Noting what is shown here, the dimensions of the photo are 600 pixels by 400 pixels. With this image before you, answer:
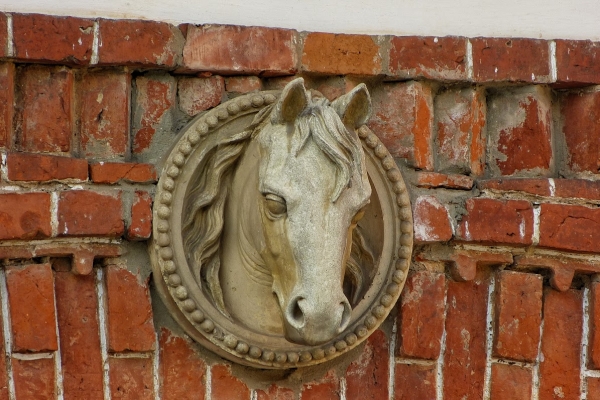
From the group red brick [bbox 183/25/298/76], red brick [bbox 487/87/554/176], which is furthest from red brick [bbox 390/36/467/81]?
red brick [bbox 183/25/298/76]

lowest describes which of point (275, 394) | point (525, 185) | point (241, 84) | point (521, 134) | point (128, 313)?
point (275, 394)

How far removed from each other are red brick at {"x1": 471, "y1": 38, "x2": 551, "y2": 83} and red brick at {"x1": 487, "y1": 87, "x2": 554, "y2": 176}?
0.17 feet

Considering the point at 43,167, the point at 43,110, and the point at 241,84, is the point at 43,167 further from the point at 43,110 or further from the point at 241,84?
the point at 241,84

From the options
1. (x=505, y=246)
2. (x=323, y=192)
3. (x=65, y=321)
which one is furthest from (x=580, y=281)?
(x=65, y=321)

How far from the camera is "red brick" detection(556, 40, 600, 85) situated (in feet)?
9.97

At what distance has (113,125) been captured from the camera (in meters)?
2.81

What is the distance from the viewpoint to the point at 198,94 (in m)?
2.89

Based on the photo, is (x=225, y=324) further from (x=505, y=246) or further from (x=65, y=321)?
(x=505, y=246)

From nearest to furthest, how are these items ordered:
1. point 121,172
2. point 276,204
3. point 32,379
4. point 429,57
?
point 276,204 → point 32,379 → point 121,172 → point 429,57

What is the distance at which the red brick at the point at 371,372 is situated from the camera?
9.58ft

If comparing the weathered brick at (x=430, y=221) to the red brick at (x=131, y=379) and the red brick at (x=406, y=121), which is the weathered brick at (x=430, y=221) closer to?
the red brick at (x=406, y=121)

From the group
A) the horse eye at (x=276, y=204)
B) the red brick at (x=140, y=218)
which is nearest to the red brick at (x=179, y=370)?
the red brick at (x=140, y=218)

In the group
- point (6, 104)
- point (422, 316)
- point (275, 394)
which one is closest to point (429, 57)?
point (422, 316)

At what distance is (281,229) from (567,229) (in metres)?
0.83
